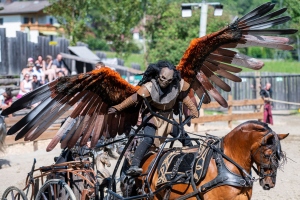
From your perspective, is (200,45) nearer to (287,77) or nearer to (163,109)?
(163,109)

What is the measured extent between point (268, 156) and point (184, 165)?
3.38 ft

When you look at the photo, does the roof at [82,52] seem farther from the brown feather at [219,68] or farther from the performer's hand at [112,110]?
the performer's hand at [112,110]

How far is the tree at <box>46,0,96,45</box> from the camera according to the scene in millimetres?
33281

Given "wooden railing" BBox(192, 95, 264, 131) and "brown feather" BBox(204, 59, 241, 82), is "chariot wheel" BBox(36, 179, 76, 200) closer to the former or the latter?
"brown feather" BBox(204, 59, 241, 82)


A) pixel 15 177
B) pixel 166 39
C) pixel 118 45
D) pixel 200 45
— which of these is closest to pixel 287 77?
pixel 166 39

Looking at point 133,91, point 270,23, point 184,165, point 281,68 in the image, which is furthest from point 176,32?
point 184,165

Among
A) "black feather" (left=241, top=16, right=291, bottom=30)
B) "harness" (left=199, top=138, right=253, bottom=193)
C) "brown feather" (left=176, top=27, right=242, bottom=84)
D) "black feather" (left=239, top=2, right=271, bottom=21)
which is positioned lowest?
"harness" (left=199, top=138, right=253, bottom=193)

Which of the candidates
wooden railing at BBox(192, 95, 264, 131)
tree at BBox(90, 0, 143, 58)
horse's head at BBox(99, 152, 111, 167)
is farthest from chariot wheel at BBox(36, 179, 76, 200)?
tree at BBox(90, 0, 143, 58)

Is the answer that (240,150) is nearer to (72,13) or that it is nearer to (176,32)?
(176,32)

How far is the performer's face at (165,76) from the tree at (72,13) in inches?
1059

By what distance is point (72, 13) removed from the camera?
33.9 m

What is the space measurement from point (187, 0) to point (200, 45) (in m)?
28.7

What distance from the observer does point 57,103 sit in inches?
278

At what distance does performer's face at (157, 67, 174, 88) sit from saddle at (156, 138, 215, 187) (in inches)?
31.9
